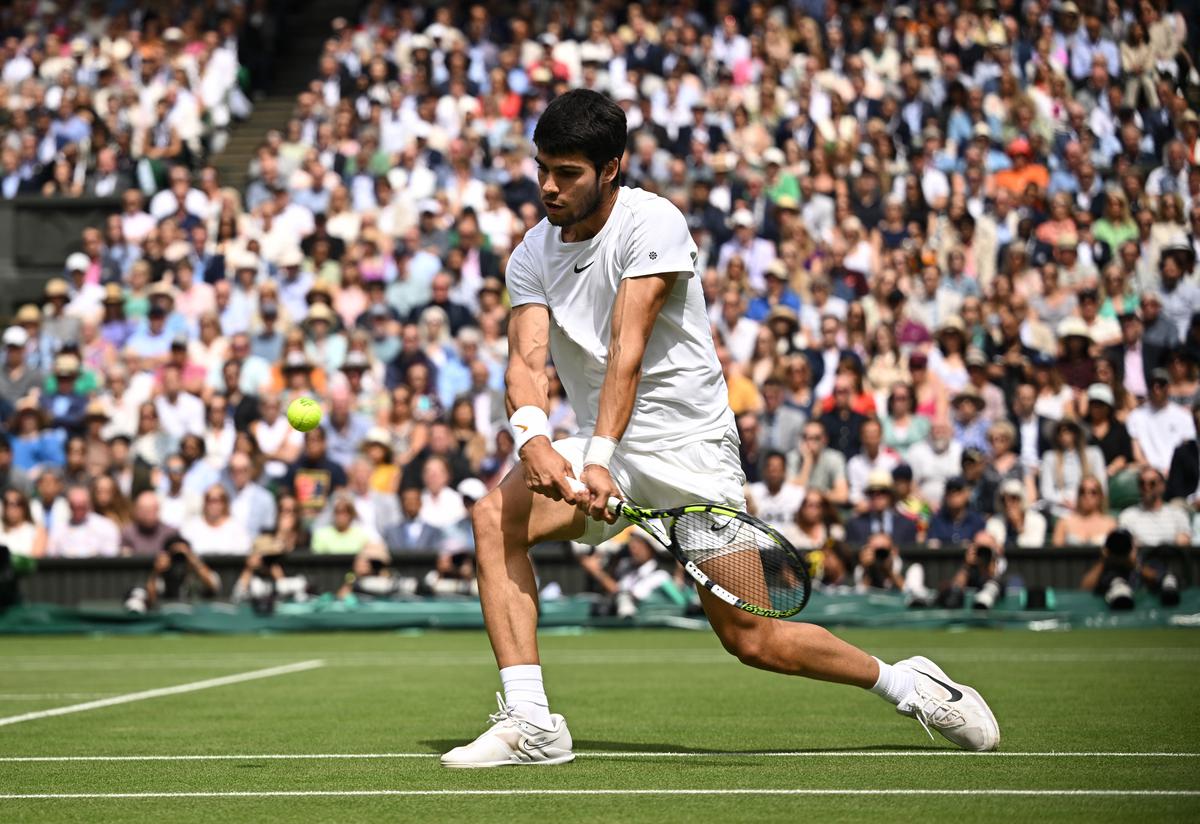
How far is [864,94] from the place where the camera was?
2042 centimetres

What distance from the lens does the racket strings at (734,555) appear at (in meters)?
5.96

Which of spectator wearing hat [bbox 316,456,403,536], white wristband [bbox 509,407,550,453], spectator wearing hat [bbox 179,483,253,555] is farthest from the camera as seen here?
spectator wearing hat [bbox 179,483,253,555]

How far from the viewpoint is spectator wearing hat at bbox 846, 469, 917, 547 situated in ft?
52.4

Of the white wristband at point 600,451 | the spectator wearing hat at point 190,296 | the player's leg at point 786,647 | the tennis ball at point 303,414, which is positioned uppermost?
the spectator wearing hat at point 190,296

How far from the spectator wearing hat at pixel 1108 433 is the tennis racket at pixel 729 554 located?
10.8 metres

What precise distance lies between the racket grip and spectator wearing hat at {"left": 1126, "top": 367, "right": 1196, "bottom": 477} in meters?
10.9

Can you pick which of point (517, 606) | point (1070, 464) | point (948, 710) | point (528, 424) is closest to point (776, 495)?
→ point (1070, 464)

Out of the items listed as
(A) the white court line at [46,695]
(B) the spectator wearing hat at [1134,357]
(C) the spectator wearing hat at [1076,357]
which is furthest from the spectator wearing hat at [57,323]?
(B) the spectator wearing hat at [1134,357]

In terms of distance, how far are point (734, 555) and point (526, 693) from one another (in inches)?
35.5

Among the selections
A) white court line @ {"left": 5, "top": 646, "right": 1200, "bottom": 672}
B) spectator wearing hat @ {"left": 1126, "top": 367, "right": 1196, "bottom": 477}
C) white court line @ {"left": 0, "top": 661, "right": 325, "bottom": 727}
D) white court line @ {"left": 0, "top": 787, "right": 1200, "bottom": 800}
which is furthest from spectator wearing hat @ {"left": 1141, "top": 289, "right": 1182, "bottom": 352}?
white court line @ {"left": 0, "top": 787, "right": 1200, "bottom": 800}

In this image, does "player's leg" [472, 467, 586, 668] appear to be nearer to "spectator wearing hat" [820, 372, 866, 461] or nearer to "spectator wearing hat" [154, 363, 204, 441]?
"spectator wearing hat" [820, 372, 866, 461]

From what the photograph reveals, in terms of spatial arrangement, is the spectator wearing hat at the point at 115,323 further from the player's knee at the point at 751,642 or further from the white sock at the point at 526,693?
the player's knee at the point at 751,642

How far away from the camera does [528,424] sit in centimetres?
614

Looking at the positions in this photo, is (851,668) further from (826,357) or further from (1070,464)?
(826,357)
